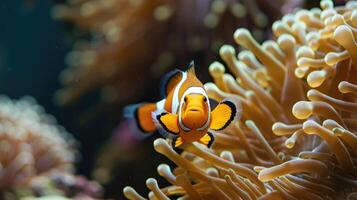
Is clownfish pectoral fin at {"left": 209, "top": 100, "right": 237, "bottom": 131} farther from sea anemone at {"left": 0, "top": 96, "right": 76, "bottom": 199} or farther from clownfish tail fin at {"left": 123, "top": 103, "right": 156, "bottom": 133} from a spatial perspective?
sea anemone at {"left": 0, "top": 96, "right": 76, "bottom": 199}

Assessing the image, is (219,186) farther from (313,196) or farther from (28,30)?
(28,30)

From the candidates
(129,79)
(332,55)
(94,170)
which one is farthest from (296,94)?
(94,170)

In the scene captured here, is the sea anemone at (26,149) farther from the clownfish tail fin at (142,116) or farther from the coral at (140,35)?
the clownfish tail fin at (142,116)

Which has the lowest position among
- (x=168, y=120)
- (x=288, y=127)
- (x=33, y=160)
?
(x=288, y=127)

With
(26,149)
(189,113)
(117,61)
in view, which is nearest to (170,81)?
(189,113)

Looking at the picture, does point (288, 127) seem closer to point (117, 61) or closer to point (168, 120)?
point (168, 120)
